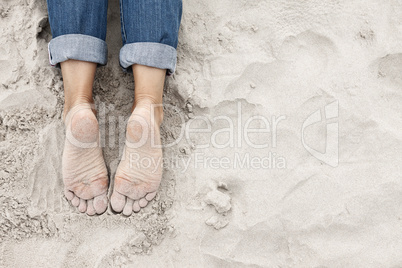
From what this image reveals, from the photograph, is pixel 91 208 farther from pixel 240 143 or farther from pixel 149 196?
pixel 240 143

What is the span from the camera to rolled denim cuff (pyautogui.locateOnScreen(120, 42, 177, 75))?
1084 millimetres

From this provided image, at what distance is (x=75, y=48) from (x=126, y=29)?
0.60 ft

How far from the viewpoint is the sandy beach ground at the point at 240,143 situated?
1.15 meters

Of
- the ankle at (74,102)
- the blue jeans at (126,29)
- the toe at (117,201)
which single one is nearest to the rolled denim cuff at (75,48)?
the blue jeans at (126,29)

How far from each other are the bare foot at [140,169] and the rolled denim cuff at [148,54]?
0.48ft

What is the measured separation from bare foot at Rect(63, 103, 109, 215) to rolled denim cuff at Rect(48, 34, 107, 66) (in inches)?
6.5

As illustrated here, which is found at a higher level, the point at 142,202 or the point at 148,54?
the point at 148,54

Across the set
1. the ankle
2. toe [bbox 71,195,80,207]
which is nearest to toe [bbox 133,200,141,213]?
toe [bbox 71,195,80,207]

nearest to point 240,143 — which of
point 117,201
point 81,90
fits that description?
point 117,201

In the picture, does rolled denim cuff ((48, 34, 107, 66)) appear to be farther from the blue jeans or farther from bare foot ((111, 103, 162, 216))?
bare foot ((111, 103, 162, 216))

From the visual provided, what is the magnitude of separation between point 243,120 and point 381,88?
0.55m

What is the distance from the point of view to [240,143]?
1.26 meters

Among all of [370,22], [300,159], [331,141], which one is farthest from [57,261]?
[370,22]

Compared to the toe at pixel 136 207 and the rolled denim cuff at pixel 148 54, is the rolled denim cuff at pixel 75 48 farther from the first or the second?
the toe at pixel 136 207
